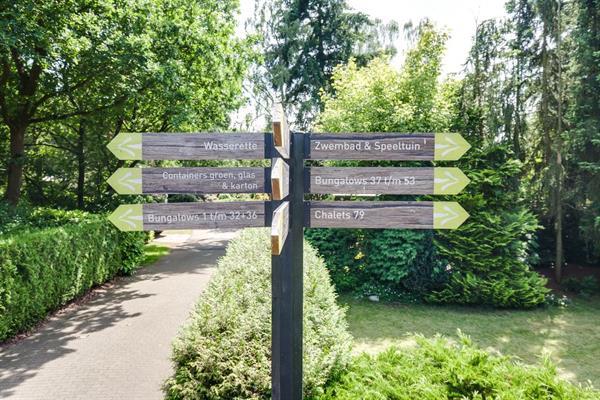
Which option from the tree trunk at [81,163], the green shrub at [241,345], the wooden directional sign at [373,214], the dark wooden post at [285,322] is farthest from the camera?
the tree trunk at [81,163]

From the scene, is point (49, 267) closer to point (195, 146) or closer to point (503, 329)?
point (195, 146)

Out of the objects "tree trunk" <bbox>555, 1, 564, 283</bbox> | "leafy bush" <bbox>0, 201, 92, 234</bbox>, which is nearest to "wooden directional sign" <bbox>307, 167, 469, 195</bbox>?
"leafy bush" <bbox>0, 201, 92, 234</bbox>

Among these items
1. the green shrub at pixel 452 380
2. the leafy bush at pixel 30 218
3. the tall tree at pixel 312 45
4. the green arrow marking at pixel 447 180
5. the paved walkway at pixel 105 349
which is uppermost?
the tall tree at pixel 312 45

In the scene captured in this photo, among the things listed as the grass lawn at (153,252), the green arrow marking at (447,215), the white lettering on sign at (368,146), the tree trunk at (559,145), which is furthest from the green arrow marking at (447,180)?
the grass lawn at (153,252)

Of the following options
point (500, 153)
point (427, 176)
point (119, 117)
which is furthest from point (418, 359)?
point (119, 117)

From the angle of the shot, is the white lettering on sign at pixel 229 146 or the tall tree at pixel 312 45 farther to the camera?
→ the tall tree at pixel 312 45

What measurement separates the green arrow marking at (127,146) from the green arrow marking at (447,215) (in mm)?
2365

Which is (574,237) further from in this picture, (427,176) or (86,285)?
(86,285)

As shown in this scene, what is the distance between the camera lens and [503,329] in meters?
9.58

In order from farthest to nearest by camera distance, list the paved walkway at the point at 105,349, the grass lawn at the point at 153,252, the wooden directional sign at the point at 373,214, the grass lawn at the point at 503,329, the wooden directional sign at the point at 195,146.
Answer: the grass lawn at the point at 153,252
the grass lawn at the point at 503,329
the paved walkway at the point at 105,349
the wooden directional sign at the point at 373,214
the wooden directional sign at the point at 195,146

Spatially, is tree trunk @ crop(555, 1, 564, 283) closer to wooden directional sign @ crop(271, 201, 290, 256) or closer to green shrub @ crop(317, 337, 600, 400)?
green shrub @ crop(317, 337, 600, 400)

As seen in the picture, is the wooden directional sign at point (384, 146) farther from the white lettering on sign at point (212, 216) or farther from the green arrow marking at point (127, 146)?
the green arrow marking at point (127, 146)

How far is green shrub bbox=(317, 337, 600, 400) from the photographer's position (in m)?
3.24

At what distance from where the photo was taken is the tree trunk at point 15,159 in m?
13.7
